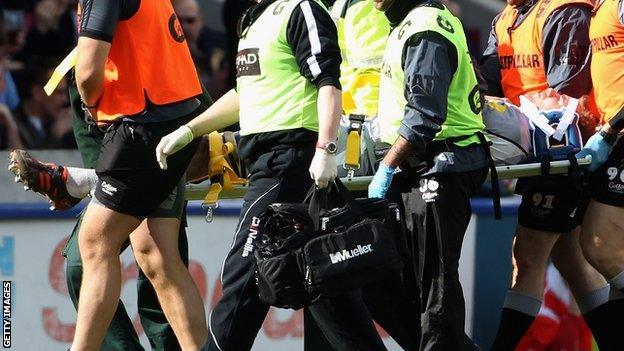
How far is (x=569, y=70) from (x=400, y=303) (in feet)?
4.91

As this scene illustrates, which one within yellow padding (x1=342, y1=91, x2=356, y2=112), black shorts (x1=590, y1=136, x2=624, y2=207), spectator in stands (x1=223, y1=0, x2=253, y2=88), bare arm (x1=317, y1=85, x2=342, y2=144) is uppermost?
bare arm (x1=317, y1=85, x2=342, y2=144)

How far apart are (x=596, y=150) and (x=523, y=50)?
2.29ft

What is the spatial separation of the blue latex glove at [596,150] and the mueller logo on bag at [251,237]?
72.8 inches

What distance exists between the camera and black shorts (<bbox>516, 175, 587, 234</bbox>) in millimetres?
7188

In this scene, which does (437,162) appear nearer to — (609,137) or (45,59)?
(609,137)

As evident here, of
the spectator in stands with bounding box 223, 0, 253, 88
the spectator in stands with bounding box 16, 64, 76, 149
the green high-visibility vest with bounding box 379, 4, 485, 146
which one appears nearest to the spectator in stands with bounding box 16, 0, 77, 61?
the spectator in stands with bounding box 16, 64, 76, 149

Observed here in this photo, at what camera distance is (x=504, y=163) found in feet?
22.5

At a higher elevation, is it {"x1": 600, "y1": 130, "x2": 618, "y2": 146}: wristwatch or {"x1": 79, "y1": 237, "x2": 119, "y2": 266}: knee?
{"x1": 600, "y1": 130, "x2": 618, "y2": 146}: wristwatch

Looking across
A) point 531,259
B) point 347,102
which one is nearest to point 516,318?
point 531,259

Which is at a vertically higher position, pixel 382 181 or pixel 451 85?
pixel 451 85

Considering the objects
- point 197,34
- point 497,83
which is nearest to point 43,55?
point 197,34

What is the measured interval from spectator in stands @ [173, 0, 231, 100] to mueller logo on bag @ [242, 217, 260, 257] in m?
6.03

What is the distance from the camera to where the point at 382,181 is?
6219 millimetres

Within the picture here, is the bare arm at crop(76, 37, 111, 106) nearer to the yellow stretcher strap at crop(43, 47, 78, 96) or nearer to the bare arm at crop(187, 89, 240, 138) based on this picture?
the yellow stretcher strap at crop(43, 47, 78, 96)
